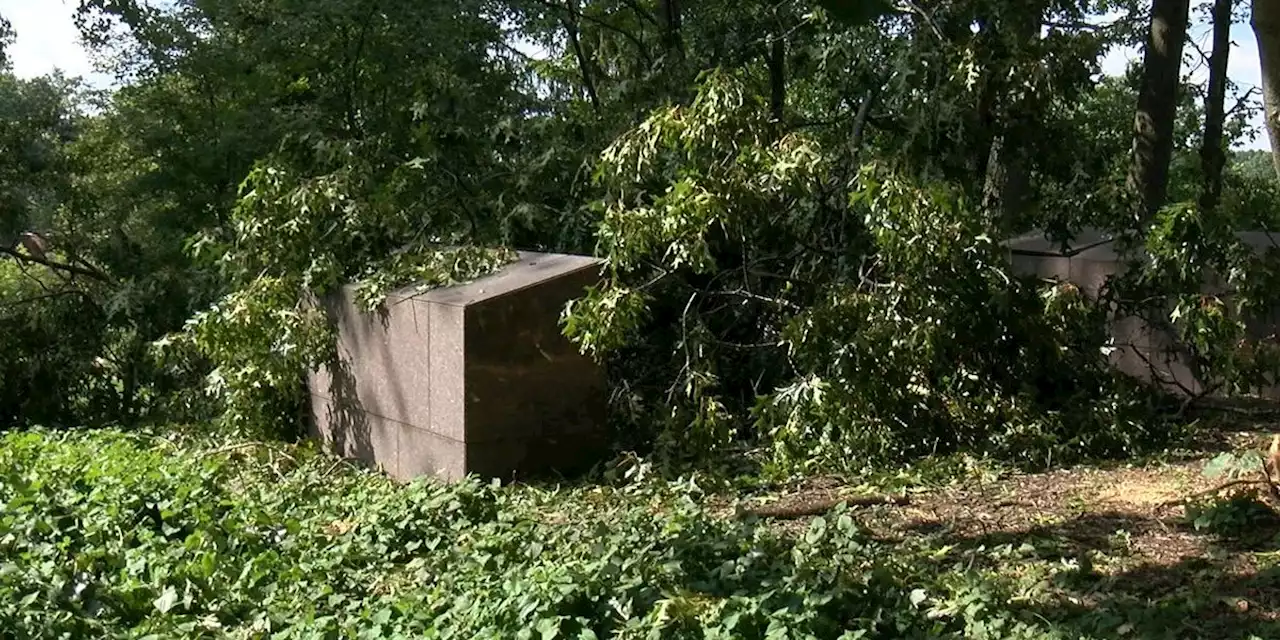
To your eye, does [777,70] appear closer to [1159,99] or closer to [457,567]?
[1159,99]

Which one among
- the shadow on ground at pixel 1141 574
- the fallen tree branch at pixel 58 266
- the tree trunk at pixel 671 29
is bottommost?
the shadow on ground at pixel 1141 574

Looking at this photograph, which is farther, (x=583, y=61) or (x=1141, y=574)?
(x=583, y=61)

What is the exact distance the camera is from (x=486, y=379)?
7043 mm

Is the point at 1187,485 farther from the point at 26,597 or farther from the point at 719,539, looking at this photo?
the point at 26,597

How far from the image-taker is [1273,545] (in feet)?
16.3

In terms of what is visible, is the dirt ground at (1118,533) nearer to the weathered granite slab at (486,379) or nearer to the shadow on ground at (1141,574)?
the shadow on ground at (1141,574)

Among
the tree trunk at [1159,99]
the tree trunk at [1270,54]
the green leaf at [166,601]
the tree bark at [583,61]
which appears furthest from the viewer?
the tree bark at [583,61]

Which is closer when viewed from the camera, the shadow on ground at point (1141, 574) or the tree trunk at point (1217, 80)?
the shadow on ground at point (1141, 574)

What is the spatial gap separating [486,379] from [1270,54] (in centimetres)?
421

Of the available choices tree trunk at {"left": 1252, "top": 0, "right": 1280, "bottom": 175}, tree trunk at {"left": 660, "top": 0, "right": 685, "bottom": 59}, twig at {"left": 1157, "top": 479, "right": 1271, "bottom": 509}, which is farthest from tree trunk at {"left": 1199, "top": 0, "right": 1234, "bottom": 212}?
tree trunk at {"left": 1252, "top": 0, "right": 1280, "bottom": 175}

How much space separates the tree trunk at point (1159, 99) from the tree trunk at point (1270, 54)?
17.8 feet

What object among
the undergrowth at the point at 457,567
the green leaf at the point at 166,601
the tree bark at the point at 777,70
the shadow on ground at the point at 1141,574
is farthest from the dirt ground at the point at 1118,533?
the tree bark at the point at 777,70

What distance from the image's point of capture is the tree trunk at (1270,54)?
4035 millimetres

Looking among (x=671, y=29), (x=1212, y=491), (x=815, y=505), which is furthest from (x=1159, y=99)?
(x=815, y=505)
